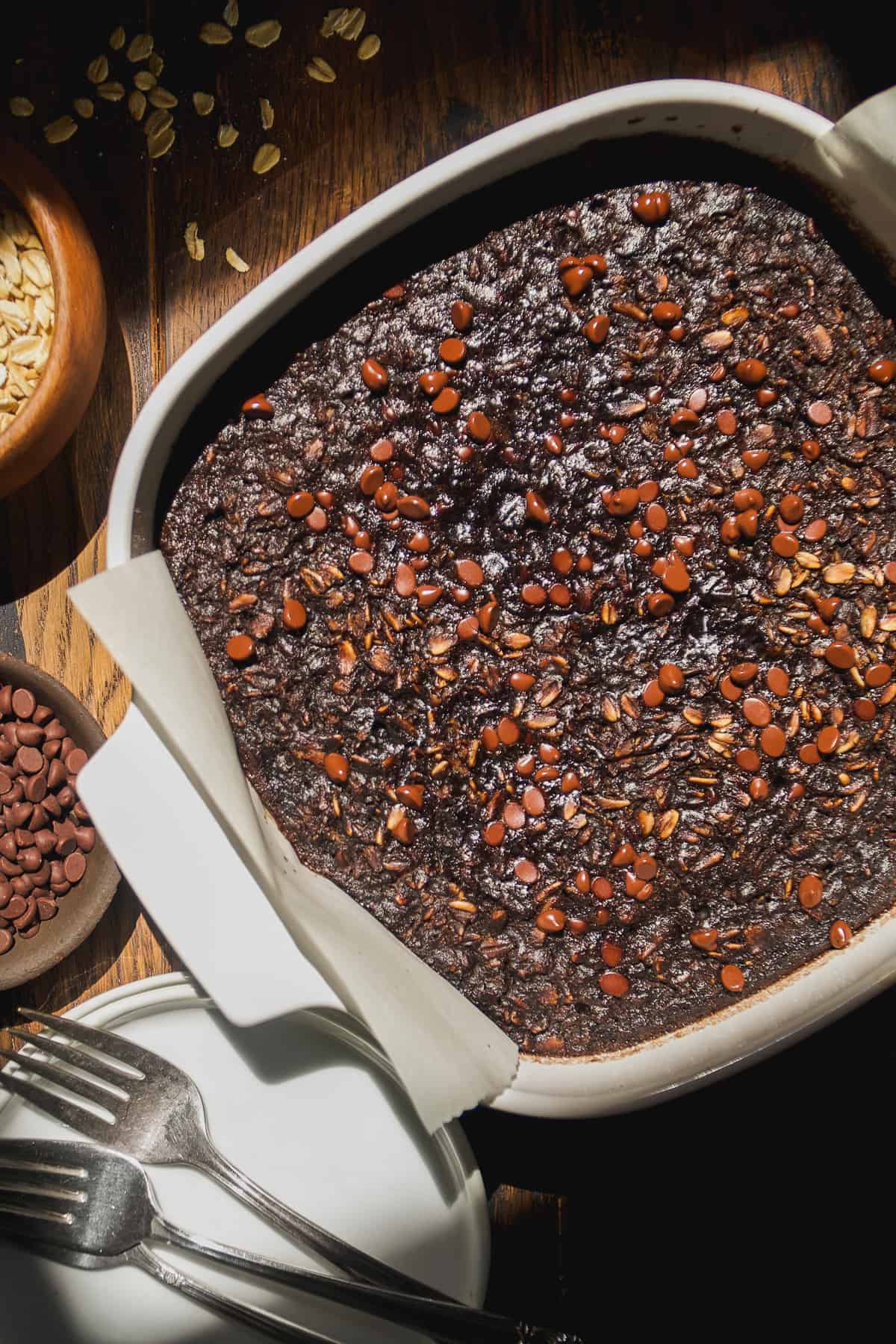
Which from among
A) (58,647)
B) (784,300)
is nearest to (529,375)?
(784,300)

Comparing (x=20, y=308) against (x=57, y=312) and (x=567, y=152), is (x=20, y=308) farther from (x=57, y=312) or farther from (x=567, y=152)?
(x=567, y=152)

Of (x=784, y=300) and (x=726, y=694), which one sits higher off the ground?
(x=784, y=300)

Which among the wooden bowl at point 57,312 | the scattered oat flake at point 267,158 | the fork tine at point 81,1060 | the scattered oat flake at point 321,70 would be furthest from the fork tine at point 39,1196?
the scattered oat flake at point 321,70

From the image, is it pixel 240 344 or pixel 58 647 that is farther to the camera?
pixel 58 647

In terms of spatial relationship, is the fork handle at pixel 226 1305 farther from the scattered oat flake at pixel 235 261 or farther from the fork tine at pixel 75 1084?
the scattered oat flake at pixel 235 261

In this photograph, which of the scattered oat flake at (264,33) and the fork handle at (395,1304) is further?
the scattered oat flake at (264,33)

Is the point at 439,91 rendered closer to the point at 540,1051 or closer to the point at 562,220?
the point at 562,220

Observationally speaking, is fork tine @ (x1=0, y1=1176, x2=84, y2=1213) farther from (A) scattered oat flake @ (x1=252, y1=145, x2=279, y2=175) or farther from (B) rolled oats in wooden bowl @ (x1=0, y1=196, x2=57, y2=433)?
(A) scattered oat flake @ (x1=252, y1=145, x2=279, y2=175)
